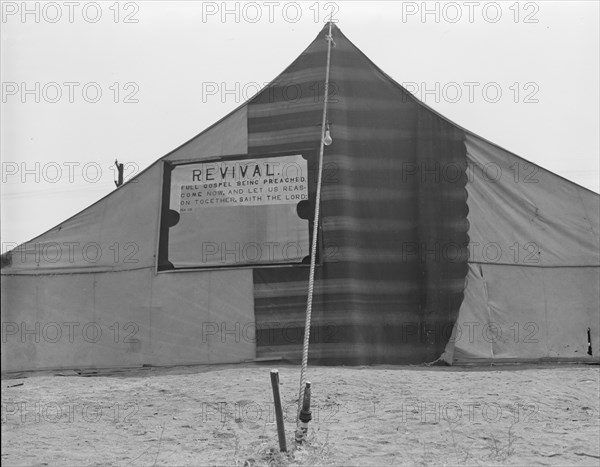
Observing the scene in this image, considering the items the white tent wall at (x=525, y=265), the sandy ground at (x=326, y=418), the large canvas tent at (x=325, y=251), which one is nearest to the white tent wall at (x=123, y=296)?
the large canvas tent at (x=325, y=251)

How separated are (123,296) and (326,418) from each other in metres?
3.65

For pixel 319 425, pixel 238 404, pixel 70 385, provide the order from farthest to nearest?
pixel 70 385 → pixel 238 404 → pixel 319 425

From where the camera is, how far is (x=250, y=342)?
7992 millimetres

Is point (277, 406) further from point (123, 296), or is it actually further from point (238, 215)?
point (123, 296)

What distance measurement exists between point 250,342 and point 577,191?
419 cm

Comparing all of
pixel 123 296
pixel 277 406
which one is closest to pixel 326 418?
pixel 277 406

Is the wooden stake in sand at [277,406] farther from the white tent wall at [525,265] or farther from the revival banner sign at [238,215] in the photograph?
the revival banner sign at [238,215]

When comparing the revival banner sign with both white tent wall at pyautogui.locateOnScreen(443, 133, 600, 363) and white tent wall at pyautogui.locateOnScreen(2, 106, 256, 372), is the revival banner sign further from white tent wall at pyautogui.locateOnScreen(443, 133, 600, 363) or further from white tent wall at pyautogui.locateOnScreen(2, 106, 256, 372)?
white tent wall at pyautogui.locateOnScreen(443, 133, 600, 363)

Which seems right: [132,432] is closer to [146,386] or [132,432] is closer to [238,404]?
[238,404]

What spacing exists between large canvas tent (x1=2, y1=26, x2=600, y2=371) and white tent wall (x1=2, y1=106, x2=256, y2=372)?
17mm

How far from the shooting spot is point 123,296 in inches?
327

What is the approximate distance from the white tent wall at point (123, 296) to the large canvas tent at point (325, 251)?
2 centimetres

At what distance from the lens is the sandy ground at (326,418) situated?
4.79 metres

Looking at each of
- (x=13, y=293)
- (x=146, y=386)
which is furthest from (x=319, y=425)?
(x=13, y=293)
